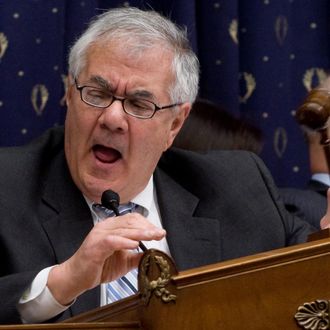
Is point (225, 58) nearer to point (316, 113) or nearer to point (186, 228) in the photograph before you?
point (186, 228)

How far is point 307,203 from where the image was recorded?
3.00 m

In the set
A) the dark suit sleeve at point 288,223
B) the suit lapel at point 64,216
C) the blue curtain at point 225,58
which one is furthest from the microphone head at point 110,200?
the blue curtain at point 225,58

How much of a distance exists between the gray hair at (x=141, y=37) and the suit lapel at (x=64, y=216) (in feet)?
0.78

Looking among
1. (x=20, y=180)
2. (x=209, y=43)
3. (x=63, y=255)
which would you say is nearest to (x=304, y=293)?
(x=63, y=255)

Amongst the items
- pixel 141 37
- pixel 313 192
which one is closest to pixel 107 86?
pixel 141 37

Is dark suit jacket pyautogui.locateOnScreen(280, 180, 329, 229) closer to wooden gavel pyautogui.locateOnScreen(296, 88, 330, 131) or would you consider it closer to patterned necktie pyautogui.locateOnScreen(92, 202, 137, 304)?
patterned necktie pyautogui.locateOnScreen(92, 202, 137, 304)

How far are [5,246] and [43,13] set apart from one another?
3.27 feet

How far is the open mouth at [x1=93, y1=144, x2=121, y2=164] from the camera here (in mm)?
2273

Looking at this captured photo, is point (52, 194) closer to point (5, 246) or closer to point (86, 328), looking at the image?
point (5, 246)

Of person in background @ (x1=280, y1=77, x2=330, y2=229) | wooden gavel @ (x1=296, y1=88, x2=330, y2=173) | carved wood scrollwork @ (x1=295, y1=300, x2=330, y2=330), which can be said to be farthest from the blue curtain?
carved wood scrollwork @ (x1=295, y1=300, x2=330, y2=330)

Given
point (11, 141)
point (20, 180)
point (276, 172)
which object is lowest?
point (276, 172)

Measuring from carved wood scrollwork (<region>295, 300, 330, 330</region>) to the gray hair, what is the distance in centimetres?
90

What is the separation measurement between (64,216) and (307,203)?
98 cm

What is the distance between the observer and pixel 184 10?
3074 millimetres
